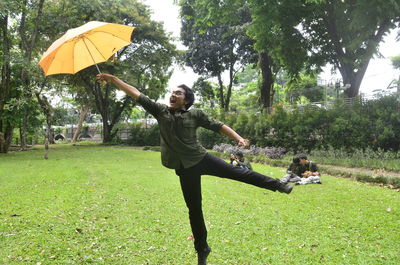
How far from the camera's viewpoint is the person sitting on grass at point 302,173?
9.70m

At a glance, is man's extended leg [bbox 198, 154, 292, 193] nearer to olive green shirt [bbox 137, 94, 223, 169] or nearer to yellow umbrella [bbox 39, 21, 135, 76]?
olive green shirt [bbox 137, 94, 223, 169]

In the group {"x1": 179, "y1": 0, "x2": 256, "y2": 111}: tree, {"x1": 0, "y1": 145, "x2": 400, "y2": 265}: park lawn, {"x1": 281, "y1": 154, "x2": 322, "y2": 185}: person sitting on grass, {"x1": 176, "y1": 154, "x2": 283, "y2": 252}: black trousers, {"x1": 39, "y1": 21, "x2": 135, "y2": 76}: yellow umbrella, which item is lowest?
{"x1": 0, "y1": 145, "x2": 400, "y2": 265}: park lawn

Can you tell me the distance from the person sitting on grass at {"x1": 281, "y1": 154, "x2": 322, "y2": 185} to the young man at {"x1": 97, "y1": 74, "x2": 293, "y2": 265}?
21.3 feet

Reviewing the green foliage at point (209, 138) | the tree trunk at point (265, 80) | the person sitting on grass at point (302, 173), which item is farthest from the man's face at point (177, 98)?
the tree trunk at point (265, 80)

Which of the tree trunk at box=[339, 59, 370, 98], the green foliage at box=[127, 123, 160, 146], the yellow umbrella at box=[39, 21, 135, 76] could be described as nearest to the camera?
the yellow umbrella at box=[39, 21, 135, 76]

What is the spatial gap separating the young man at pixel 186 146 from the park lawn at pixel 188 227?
1290 millimetres

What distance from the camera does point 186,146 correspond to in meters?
3.43

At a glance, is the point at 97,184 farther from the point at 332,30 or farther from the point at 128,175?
the point at 332,30

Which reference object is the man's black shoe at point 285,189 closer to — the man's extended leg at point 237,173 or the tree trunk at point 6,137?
the man's extended leg at point 237,173

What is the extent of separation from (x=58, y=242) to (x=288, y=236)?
341cm

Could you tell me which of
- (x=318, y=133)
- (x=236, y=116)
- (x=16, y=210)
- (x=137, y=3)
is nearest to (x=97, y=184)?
(x=16, y=210)

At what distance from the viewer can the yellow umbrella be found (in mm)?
4027

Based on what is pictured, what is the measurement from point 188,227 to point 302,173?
563 centimetres

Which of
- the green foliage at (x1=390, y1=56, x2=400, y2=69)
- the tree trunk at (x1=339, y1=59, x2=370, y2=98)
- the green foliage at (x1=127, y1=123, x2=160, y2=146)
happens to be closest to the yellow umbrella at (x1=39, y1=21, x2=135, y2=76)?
the tree trunk at (x1=339, y1=59, x2=370, y2=98)
